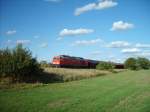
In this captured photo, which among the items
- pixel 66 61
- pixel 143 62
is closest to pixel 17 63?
pixel 66 61

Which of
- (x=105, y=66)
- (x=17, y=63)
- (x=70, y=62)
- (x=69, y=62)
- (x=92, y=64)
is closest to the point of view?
(x=17, y=63)

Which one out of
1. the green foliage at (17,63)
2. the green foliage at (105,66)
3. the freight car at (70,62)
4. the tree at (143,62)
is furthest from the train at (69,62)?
the tree at (143,62)

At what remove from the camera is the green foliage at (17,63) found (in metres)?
28.4

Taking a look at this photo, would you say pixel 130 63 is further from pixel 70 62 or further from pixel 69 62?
pixel 69 62

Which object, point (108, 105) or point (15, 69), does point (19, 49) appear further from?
point (108, 105)

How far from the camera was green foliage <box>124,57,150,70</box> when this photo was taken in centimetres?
8394

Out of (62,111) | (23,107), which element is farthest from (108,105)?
(23,107)

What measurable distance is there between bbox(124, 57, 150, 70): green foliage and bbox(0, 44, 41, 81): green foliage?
57520 mm

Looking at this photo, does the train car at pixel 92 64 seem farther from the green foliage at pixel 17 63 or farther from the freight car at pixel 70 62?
Answer: the green foliage at pixel 17 63

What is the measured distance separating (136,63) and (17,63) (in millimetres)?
63756

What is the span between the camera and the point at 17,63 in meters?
28.8

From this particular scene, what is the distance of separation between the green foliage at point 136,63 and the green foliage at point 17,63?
57520mm

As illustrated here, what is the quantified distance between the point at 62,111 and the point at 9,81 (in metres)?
16.5

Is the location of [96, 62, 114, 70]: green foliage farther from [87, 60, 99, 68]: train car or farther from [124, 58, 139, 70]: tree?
[124, 58, 139, 70]: tree
